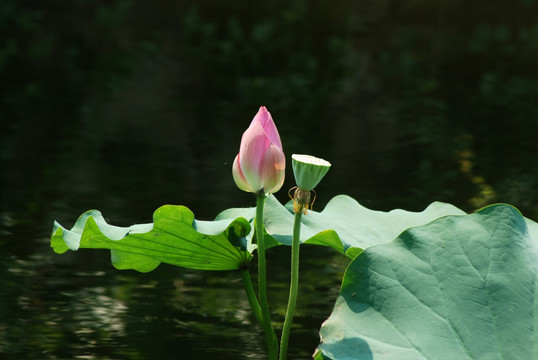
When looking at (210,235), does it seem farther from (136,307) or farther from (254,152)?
(136,307)

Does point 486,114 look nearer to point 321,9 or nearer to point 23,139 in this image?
point 23,139

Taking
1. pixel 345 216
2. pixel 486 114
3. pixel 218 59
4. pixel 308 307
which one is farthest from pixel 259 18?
pixel 345 216

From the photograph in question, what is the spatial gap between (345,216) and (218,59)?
627 cm

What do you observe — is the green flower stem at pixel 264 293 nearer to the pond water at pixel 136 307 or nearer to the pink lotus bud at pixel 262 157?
the pink lotus bud at pixel 262 157

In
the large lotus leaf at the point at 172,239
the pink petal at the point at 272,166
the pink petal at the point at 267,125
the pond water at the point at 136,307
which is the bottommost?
the pond water at the point at 136,307

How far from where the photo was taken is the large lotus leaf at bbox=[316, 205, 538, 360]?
93 cm

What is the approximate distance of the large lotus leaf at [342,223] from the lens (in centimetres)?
113

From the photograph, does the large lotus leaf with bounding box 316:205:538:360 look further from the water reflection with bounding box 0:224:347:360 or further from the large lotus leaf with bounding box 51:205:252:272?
the water reflection with bounding box 0:224:347:360

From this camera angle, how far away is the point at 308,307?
2160 mm

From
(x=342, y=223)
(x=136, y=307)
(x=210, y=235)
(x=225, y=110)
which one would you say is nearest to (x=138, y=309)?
(x=136, y=307)

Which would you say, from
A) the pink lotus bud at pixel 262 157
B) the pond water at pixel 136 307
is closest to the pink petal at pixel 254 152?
the pink lotus bud at pixel 262 157

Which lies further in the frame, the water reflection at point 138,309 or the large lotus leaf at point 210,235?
the water reflection at point 138,309

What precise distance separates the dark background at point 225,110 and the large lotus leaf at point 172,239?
68 centimetres

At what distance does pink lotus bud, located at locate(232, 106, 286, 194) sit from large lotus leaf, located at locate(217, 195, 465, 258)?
95 millimetres
